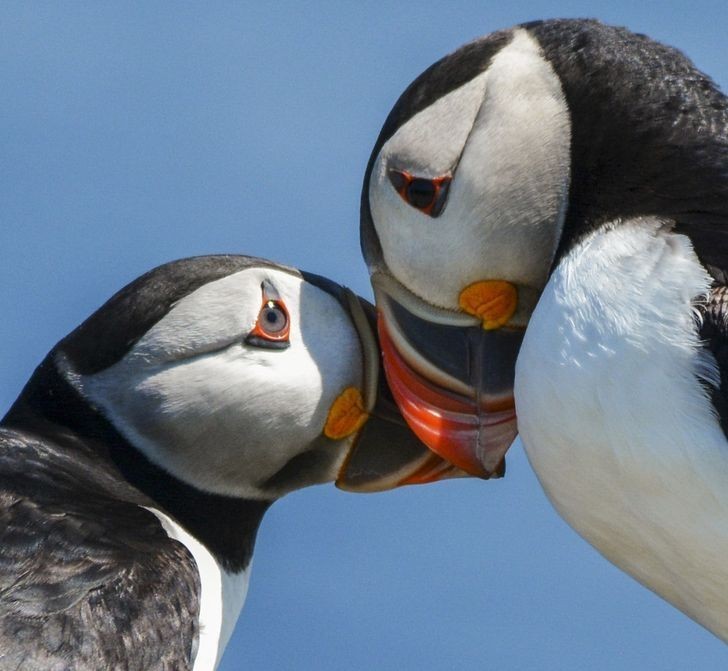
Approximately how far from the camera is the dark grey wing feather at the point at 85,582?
5.68 m

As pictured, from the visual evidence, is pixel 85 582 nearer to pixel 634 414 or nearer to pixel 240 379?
pixel 240 379

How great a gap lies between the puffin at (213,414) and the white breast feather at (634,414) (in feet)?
4.18

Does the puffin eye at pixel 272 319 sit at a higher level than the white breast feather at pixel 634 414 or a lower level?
lower

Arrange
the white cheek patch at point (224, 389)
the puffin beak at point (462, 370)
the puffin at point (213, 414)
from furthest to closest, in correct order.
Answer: the white cheek patch at point (224, 389), the puffin at point (213, 414), the puffin beak at point (462, 370)

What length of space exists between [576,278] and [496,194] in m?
0.62

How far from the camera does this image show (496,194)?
6.43 metres

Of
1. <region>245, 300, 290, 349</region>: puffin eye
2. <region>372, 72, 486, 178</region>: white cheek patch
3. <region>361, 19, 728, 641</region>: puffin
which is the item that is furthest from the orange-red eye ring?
<region>372, 72, 486, 178</region>: white cheek patch

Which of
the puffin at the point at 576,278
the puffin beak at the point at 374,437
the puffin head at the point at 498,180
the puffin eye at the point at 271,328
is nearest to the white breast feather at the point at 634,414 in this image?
the puffin at the point at 576,278

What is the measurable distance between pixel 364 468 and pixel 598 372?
72.2 inches

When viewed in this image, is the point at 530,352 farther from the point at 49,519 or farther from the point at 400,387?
the point at 49,519

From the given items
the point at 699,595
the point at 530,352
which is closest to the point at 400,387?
the point at 530,352

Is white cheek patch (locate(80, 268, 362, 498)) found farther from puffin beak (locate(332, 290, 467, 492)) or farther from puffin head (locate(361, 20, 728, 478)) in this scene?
puffin head (locate(361, 20, 728, 478))

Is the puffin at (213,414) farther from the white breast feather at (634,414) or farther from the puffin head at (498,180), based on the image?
the white breast feather at (634,414)

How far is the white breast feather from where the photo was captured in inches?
215
